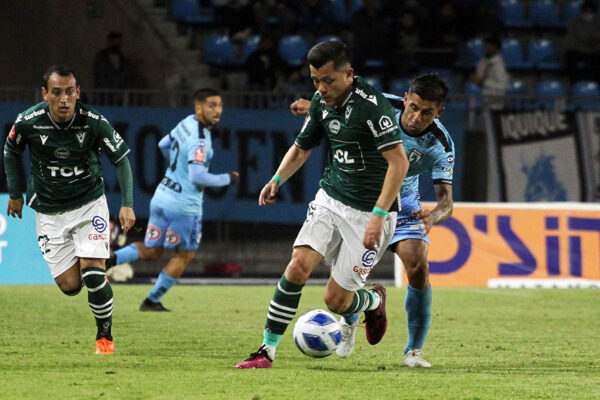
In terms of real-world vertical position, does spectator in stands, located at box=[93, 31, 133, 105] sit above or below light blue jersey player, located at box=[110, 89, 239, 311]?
above

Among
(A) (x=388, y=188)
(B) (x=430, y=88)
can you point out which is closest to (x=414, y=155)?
(B) (x=430, y=88)

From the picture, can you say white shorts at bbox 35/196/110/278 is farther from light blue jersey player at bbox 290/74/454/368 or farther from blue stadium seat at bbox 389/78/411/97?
blue stadium seat at bbox 389/78/411/97

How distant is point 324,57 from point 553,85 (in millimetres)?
13942

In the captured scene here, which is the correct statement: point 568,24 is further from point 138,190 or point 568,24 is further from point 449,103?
point 138,190

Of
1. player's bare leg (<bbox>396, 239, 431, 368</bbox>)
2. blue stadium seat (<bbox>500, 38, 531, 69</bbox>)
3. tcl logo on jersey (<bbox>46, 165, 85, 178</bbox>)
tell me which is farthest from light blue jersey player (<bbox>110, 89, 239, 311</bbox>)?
blue stadium seat (<bbox>500, 38, 531, 69</bbox>)

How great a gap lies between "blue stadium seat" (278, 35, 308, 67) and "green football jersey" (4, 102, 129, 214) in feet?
36.4

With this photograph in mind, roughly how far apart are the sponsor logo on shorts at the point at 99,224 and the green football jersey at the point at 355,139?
172 cm

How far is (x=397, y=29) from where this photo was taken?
19656 mm

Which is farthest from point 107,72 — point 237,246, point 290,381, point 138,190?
point 290,381

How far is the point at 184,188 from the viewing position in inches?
481

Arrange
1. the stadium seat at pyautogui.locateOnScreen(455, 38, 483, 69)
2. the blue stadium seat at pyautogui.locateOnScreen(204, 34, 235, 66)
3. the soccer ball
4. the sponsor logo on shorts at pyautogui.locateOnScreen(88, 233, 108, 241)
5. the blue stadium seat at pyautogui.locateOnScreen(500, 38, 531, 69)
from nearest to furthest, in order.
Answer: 1. the soccer ball
2. the sponsor logo on shorts at pyautogui.locateOnScreen(88, 233, 108, 241)
3. the blue stadium seat at pyautogui.locateOnScreen(204, 34, 235, 66)
4. the stadium seat at pyautogui.locateOnScreen(455, 38, 483, 69)
5. the blue stadium seat at pyautogui.locateOnScreen(500, 38, 531, 69)

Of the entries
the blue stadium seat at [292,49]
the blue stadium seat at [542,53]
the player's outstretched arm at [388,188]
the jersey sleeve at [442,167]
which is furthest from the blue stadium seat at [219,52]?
the player's outstretched arm at [388,188]

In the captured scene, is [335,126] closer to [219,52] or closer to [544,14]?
[219,52]

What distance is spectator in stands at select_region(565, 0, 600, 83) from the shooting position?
20.3 metres
